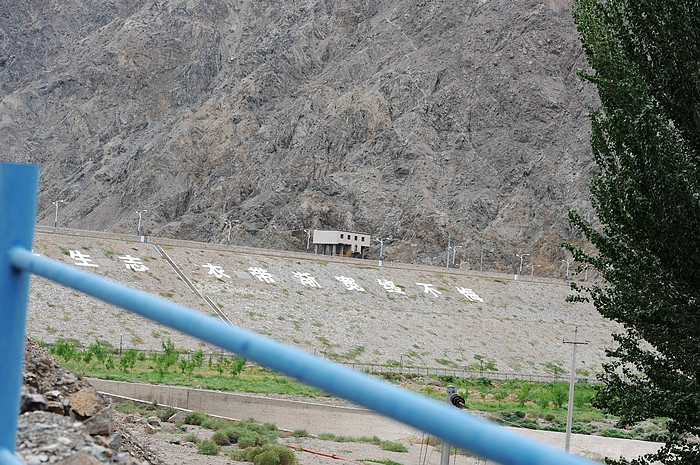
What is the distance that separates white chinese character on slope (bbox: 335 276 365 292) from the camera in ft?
183

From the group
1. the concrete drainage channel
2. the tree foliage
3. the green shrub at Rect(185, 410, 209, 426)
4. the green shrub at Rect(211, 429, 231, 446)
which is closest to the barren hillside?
the concrete drainage channel

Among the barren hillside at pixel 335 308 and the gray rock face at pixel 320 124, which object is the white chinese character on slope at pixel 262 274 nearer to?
the barren hillside at pixel 335 308

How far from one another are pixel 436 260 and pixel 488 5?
44.7 metres

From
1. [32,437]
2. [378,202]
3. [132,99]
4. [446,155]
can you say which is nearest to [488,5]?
[446,155]

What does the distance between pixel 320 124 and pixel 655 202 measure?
9524cm

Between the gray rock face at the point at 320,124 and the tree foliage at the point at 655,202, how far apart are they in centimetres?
7586

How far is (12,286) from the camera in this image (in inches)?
77.9

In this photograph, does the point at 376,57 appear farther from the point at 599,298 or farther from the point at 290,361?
the point at 290,361

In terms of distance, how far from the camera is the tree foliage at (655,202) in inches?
436

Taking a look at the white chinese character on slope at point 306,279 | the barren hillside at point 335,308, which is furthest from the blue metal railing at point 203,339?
the white chinese character on slope at point 306,279

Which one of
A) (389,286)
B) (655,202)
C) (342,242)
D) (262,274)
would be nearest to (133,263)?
(262,274)

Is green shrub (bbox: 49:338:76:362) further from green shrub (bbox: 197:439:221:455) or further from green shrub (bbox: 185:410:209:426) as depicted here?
green shrub (bbox: 197:439:221:455)

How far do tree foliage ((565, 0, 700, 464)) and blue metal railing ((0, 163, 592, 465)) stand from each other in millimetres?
10158

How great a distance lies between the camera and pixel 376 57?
115 m
